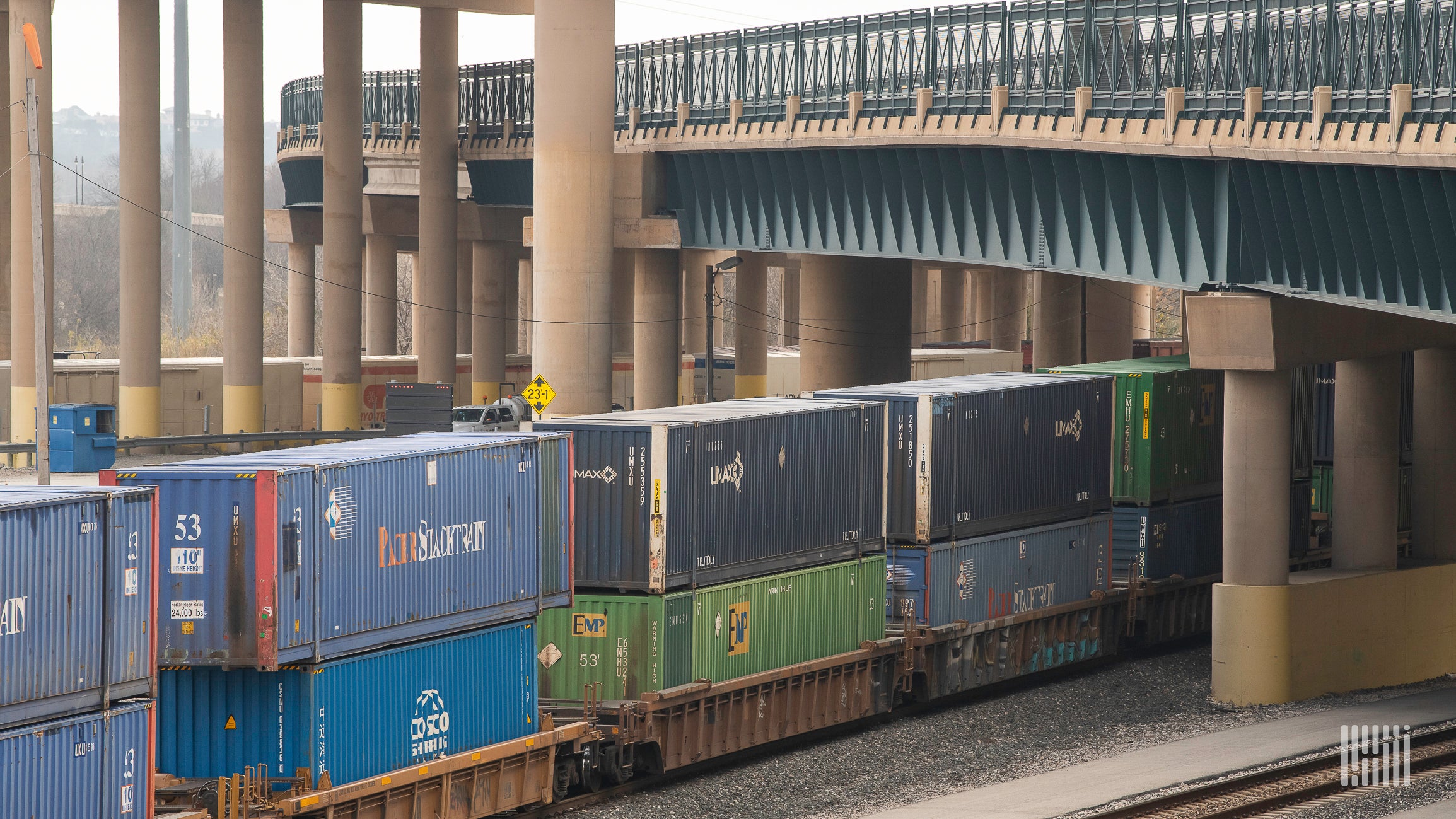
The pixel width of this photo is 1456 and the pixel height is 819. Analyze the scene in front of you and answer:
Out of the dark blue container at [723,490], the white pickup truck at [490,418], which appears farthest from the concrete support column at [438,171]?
the dark blue container at [723,490]

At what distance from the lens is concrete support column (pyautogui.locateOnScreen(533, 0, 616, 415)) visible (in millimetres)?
52625

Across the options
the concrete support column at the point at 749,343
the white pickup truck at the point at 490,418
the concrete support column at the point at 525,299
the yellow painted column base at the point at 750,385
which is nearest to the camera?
the white pickup truck at the point at 490,418

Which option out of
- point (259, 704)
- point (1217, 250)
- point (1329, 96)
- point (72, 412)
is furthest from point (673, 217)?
point (259, 704)

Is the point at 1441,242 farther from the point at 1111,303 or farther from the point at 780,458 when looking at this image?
the point at 1111,303

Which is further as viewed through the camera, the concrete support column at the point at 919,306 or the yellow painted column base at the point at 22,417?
the concrete support column at the point at 919,306

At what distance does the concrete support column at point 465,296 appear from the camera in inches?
4063

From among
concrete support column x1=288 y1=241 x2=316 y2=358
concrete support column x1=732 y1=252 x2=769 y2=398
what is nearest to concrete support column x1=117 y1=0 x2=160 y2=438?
concrete support column x1=732 y1=252 x2=769 y2=398

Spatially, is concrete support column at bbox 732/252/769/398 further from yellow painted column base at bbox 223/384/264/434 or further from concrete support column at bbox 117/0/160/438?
concrete support column at bbox 117/0/160/438

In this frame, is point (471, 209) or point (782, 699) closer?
point (782, 699)

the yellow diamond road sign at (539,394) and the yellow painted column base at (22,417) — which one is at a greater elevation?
the yellow diamond road sign at (539,394)

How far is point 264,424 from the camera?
77.9 m

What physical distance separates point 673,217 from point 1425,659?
93.5 feet

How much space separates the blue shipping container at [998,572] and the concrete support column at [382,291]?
68807mm

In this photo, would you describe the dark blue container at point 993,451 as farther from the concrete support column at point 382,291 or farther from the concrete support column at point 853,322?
the concrete support column at point 382,291
